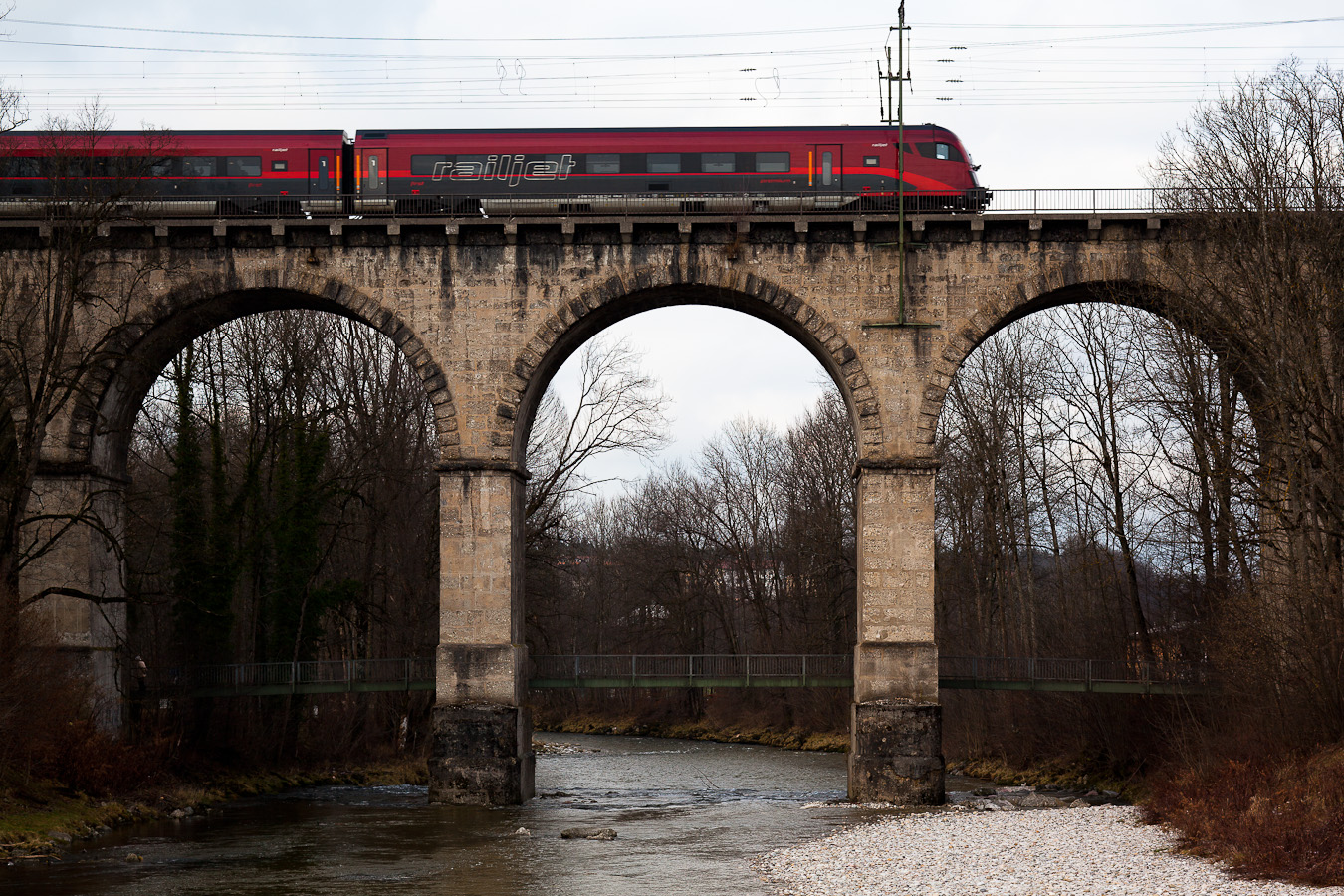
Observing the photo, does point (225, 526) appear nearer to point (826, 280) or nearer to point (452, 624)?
point (452, 624)

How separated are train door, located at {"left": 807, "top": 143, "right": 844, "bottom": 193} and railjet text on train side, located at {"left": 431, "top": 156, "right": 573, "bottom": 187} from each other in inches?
207

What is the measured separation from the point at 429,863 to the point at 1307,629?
12.9 m

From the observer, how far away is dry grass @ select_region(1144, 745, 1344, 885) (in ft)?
48.0

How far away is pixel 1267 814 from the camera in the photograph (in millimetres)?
16703

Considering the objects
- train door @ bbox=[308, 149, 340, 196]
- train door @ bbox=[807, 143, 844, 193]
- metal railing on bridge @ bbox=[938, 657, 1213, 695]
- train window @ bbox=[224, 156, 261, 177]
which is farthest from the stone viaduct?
train window @ bbox=[224, 156, 261, 177]

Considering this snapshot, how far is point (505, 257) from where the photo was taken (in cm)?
2595

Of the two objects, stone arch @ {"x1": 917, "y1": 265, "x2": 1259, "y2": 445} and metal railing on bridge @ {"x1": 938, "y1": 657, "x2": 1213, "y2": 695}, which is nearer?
metal railing on bridge @ {"x1": 938, "y1": 657, "x2": 1213, "y2": 695}

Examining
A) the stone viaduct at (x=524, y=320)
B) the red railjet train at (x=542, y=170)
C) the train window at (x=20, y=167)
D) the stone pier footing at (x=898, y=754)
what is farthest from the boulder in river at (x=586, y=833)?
the train window at (x=20, y=167)

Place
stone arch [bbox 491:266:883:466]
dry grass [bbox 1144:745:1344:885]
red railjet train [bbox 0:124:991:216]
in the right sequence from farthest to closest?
red railjet train [bbox 0:124:991:216], stone arch [bbox 491:266:883:466], dry grass [bbox 1144:745:1344:885]

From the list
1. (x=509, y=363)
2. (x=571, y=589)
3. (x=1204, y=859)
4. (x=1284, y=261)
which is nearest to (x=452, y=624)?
(x=509, y=363)

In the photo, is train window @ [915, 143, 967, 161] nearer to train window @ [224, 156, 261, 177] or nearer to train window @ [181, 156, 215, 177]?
train window @ [224, 156, 261, 177]

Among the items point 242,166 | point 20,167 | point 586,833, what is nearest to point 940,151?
point 242,166

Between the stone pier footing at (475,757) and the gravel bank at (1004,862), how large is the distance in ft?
22.7

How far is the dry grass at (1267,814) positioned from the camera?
14641 millimetres
